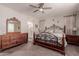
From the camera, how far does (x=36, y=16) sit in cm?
379

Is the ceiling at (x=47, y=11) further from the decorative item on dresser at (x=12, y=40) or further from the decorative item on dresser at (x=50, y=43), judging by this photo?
the decorative item on dresser at (x=12, y=40)

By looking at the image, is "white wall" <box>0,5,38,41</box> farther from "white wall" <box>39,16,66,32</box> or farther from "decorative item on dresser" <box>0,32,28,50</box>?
"white wall" <box>39,16,66,32</box>

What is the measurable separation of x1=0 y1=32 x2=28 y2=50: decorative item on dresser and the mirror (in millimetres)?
199

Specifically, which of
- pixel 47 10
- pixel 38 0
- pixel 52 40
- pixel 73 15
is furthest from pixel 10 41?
pixel 73 15

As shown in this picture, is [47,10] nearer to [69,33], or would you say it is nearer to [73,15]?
[73,15]

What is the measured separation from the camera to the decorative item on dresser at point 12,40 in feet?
12.2

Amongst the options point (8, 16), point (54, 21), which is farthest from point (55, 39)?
point (8, 16)

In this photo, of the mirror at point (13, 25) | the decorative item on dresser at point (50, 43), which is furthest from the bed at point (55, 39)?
the mirror at point (13, 25)

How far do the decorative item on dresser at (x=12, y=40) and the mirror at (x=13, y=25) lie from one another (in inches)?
7.8

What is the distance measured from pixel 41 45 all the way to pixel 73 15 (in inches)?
83.6

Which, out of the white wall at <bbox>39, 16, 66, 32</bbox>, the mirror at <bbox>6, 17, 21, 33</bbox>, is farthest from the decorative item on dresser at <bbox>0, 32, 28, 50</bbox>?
the white wall at <bbox>39, 16, 66, 32</bbox>

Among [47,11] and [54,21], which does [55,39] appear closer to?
[54,21]

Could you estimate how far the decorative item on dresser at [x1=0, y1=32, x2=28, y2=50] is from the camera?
3711 mm

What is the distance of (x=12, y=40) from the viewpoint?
14.0 ft
